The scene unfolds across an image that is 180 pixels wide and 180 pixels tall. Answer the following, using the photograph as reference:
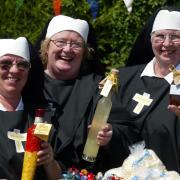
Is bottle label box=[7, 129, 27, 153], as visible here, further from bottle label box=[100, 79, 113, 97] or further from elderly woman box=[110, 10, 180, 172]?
elderly woman box=[110, 10, 180, 172]

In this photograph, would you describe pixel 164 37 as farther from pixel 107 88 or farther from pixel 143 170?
pixel 143 170

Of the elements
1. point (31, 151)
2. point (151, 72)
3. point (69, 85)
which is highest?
point (151, 72)

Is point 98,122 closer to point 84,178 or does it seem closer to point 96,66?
point 84,178

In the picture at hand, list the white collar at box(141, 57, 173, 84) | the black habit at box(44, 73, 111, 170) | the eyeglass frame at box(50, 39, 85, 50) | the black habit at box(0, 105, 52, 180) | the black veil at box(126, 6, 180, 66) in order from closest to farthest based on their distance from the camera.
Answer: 1. the black habit at box(0, 105, 52, 180)
2. the black habit at box(44, 73, 111, 170)
3. the white collar at box(141, 57, 173, 84)
4. the eyeglass frame at box(50, 39, 85, 50)
5. the black veil at box(126, 6, 180, 66)

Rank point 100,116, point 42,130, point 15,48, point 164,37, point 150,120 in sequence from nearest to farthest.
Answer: point 42,130, point 100,116, point 15,48, point 150,120, point 164,37

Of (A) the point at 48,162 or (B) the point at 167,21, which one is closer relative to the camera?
(A) the point at 48,162

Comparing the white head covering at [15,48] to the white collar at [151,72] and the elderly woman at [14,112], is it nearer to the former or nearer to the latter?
the elderly woman at [14,112]

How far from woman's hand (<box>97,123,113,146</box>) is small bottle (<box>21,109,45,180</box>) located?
0.55 metres

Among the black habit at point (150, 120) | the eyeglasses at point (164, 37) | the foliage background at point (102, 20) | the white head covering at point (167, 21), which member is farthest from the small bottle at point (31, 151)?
the foliage background at point (102, 20)

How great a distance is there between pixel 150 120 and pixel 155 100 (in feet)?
0.54

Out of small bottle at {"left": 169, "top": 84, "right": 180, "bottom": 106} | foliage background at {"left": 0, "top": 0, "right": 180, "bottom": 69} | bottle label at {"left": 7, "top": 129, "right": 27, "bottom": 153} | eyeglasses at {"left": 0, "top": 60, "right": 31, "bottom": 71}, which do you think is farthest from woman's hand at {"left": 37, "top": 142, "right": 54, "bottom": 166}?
foliage background at {"left": 0, "top": 0, "right": 180, "bottom": 69}

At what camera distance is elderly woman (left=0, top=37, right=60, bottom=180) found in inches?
179

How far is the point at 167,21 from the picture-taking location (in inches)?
210

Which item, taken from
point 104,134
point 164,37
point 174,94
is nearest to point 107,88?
point 104,134
